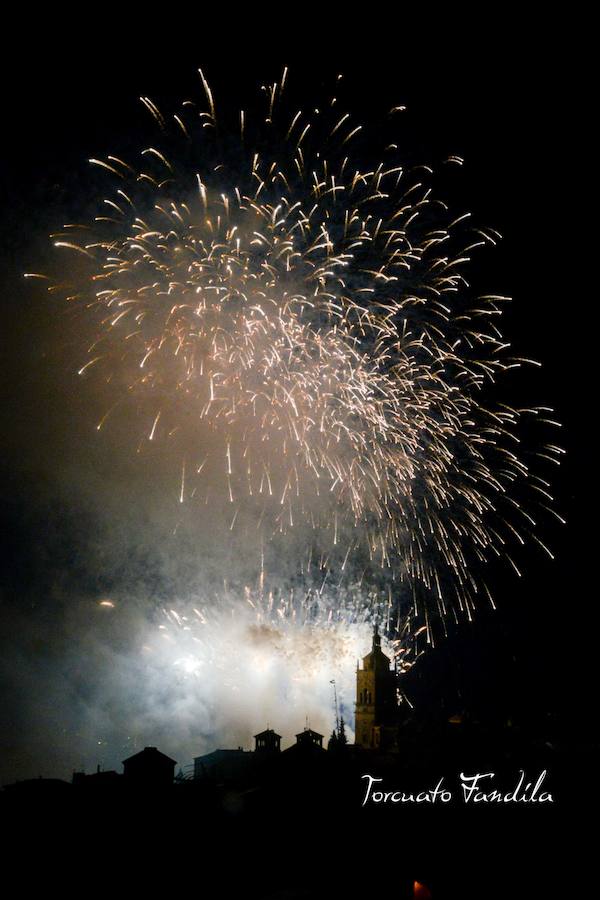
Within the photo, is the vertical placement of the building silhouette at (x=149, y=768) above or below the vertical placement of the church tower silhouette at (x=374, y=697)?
below

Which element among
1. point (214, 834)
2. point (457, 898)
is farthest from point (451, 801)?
point (214, 834)

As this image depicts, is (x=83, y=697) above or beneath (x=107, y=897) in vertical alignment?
above

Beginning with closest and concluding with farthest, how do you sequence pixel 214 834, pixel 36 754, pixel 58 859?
pixel 58 859
pixel 214 834
pixel 36 754

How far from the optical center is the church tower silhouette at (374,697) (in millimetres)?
60000

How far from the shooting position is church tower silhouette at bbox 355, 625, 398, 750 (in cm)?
6000

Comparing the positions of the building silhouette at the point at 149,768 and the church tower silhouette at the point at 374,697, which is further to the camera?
the church tower silhouette at the point at 374,697

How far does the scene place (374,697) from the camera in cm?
→ 6109

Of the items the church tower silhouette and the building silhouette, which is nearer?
the building silhouette

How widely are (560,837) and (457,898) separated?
475cm

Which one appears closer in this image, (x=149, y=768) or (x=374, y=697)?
(x=149, y=768)

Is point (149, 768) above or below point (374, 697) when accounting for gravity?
below

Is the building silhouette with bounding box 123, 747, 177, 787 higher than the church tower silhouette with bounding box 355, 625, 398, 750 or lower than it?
lower

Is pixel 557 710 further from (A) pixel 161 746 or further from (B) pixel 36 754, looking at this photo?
(B) pixel 36 754

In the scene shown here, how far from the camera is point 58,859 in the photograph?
18.3 m
